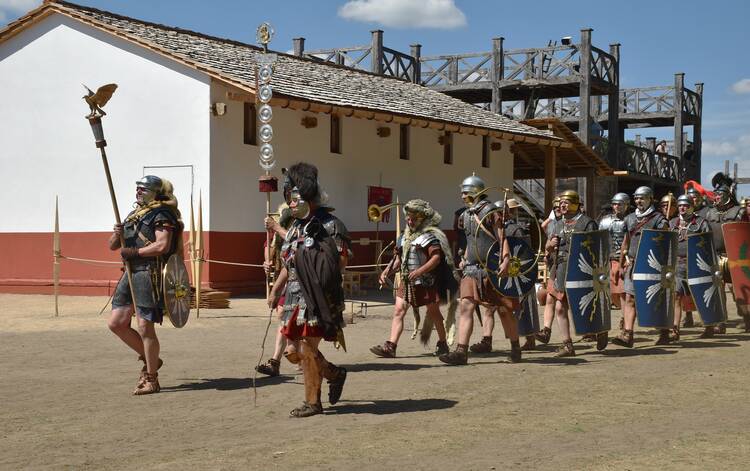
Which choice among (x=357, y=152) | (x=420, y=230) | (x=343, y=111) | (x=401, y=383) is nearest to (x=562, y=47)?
(x=357, y=152)

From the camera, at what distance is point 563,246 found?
35.1 feet

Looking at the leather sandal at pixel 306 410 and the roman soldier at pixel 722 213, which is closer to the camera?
the leather sandal at pixel 306 410

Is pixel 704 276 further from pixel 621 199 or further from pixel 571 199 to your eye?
pixel 571 199

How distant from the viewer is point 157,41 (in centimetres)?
1898

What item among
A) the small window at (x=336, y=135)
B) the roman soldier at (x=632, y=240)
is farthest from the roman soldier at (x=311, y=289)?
the small window at (x=336, y=135)

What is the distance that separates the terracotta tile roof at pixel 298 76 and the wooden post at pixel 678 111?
11189mm

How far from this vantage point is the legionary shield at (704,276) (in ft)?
38.4

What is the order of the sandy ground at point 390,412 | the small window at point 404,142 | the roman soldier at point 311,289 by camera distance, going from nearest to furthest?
the sandy ground at point 390,412
the roman soldier at point 311,289
the small window at point 404,142

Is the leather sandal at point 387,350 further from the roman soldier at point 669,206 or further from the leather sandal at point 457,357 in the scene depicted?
the roman soldier at point 669,206

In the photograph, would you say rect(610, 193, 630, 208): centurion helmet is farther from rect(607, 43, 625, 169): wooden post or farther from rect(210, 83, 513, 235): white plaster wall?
rect(607, 43, 625, 169): wooden post

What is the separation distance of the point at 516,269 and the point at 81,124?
453 inches

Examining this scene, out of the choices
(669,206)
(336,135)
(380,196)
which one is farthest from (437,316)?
(380,196)

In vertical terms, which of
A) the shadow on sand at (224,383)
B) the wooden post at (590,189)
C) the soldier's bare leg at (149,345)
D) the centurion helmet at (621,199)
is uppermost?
the wooden post at (590,189)

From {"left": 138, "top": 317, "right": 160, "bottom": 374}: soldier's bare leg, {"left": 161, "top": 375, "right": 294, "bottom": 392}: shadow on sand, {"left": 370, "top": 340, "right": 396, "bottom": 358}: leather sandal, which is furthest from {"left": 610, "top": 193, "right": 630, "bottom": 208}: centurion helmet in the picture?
{"left": 138, "top": 317, "right": 160, "bottom": 374}: soldier's bare leg
